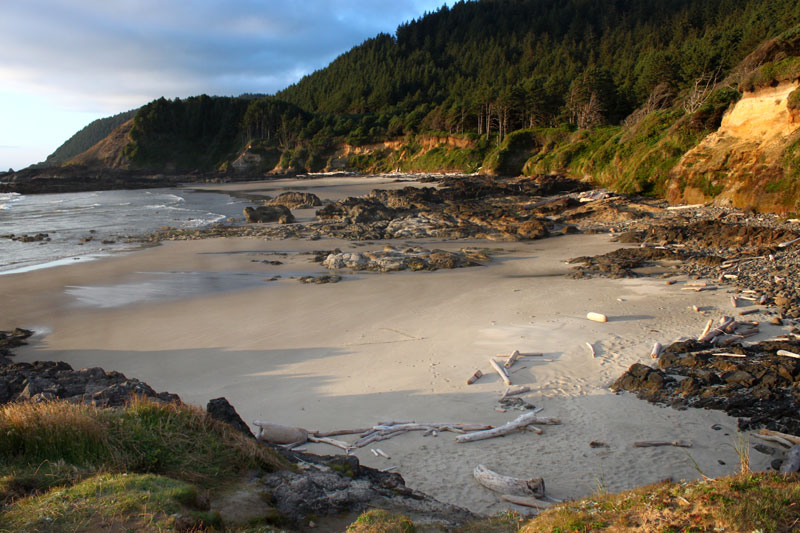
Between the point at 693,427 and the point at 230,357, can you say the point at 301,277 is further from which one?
the point at 693,427

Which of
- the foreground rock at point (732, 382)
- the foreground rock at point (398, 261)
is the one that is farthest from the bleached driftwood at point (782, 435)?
the foreground rock at point (398, 261)

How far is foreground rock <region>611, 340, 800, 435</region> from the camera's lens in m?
5.57

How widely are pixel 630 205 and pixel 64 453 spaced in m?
23.9

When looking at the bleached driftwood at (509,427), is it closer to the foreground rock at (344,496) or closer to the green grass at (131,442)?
the foreground rock at (344,496)

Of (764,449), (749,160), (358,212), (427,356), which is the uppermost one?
(749,160)

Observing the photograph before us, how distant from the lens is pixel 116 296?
481 inches

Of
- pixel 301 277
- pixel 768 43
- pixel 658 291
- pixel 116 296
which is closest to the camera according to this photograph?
pixel 658 291

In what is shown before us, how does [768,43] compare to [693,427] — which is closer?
[693,427]

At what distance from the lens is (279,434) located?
5.27m

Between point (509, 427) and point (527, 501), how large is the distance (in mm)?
1433

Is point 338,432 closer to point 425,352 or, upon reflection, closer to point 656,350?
point 425,352

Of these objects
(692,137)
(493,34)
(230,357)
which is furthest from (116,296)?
(493,34)

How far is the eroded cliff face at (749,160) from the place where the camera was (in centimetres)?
1733

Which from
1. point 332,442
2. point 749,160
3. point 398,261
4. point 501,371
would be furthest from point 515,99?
point 332,442
